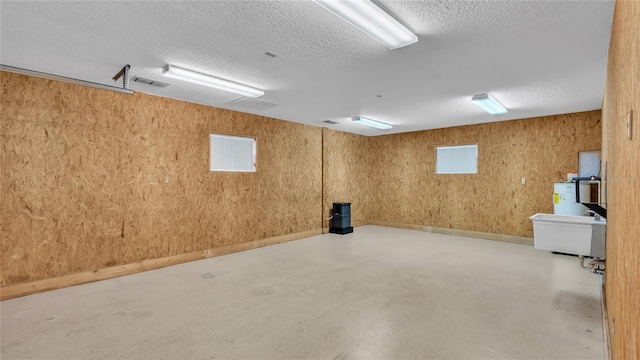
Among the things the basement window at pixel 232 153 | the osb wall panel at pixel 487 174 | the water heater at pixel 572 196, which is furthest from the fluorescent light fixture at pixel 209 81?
the water heater at pixel 572 196

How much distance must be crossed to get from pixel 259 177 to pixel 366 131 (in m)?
3.35

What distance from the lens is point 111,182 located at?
4.07 metres

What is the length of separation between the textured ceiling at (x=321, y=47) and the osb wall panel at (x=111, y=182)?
424 millimetres

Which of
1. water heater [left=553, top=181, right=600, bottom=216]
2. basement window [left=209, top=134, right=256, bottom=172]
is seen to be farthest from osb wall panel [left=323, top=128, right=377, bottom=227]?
water heater [left=553, top=181, right=600, bottom=216]

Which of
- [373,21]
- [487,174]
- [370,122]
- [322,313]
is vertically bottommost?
[322,313]

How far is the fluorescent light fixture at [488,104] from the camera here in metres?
4.42

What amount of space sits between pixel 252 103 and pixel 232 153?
1.17 meters

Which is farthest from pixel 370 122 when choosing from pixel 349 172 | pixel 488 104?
pixel 488 104

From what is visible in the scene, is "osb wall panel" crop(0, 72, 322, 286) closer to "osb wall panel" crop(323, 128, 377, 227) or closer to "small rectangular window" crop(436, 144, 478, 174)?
"osb wall panel" crop(323, 128, 377, 227)

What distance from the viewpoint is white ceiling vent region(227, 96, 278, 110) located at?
4637 millimetres

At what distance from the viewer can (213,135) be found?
5285 millimetres

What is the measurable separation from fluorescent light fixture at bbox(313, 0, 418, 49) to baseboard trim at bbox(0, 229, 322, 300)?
4238mm

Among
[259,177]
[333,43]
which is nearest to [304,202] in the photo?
[259,177]

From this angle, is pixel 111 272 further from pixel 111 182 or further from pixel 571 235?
pixel 571 235
